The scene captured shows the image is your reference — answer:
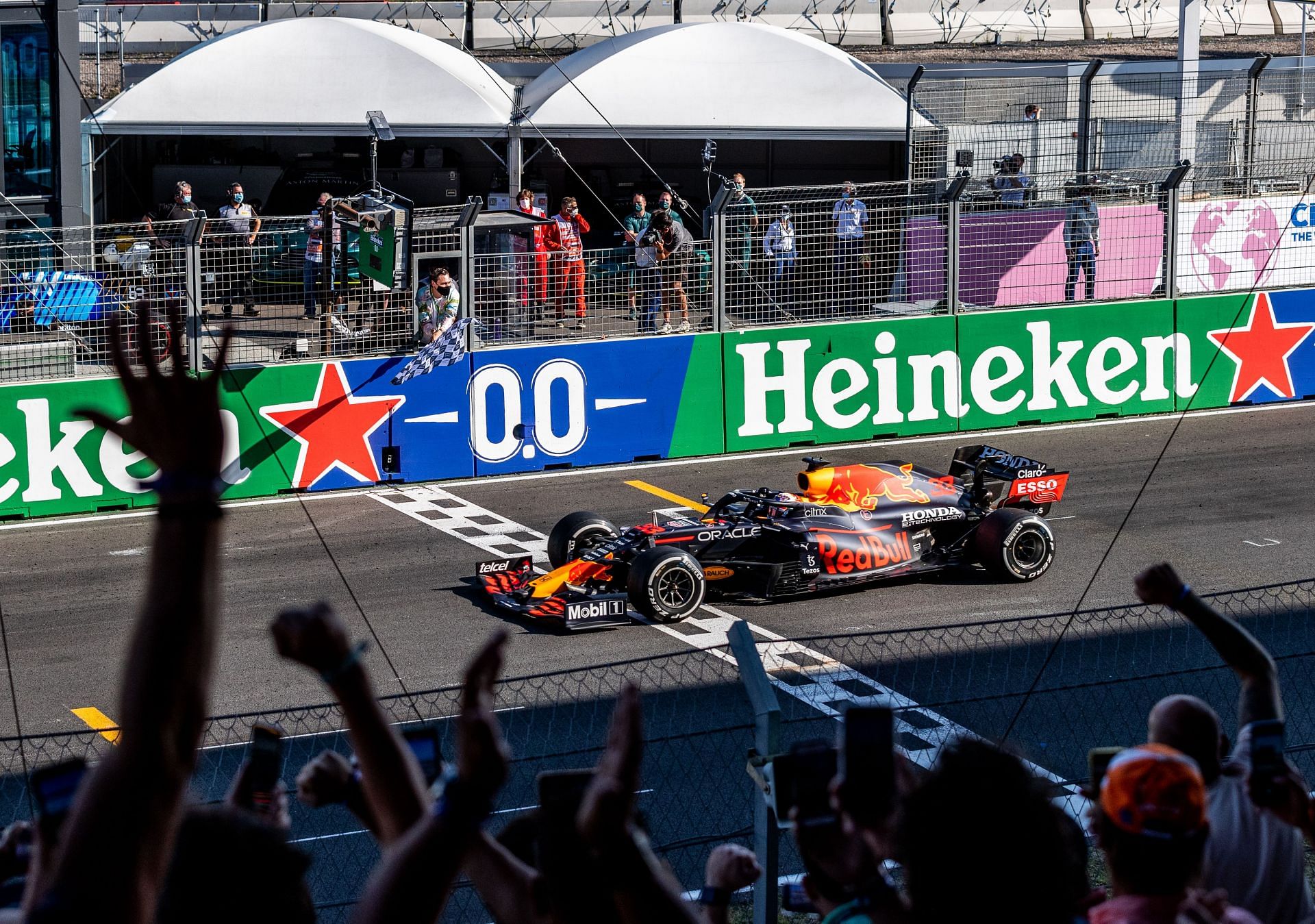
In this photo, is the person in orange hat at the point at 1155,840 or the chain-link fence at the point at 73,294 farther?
the chain-link fence at the point at 73,294

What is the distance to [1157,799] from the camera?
10.1 feet

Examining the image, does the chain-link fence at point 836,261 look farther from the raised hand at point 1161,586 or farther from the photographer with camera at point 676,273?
the raised hand at point 1161,586

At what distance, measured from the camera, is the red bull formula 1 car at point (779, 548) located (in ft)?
38.2

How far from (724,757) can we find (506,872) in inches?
226

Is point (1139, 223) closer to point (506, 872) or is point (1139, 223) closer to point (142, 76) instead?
point (506, 872)

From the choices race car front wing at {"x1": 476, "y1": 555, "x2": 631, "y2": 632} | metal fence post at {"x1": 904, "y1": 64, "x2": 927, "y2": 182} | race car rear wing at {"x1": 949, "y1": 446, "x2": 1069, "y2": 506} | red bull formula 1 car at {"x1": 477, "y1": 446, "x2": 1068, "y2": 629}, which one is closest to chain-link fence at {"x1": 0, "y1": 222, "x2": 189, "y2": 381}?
race car front wing at {"x1": 476, "y1": 555, "x2": 631, "y2": 632}

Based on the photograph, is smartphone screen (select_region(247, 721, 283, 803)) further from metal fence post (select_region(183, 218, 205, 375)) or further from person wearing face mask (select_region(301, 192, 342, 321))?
person wearing face mask (select_region(301, 192, 342, 321))

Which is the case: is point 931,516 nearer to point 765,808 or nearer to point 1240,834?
point 765,808

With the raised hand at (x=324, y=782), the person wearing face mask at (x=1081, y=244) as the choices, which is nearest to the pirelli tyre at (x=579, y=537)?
the person wearing face mask at (x=1081, y=244)

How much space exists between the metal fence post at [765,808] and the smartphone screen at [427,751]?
177cm

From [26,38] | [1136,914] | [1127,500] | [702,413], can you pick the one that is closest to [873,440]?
[702,413]

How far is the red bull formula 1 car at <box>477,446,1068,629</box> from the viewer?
11656 mm

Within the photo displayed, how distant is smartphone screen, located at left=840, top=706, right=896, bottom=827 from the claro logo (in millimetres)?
8824

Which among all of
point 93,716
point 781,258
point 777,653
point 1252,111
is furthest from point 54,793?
point 1252,111
